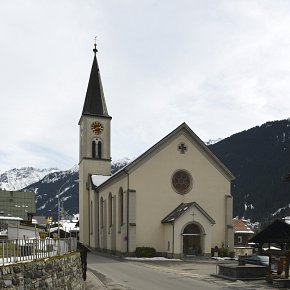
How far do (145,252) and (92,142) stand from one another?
24.5 meters

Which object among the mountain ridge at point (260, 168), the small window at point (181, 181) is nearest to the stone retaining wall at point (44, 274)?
the small window at point (181, 181)

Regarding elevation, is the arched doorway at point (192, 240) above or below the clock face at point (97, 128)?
below

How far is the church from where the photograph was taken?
137 ft

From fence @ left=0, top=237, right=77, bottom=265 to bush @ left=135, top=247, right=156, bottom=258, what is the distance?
2636 cm

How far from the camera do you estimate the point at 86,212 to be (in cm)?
6172

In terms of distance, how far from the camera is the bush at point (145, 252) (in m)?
41.6

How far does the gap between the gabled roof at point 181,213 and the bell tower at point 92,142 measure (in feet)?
68.2

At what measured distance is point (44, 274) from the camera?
12.3m

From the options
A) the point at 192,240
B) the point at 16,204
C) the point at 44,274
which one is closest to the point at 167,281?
the point at 44,274

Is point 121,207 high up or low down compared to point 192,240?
up

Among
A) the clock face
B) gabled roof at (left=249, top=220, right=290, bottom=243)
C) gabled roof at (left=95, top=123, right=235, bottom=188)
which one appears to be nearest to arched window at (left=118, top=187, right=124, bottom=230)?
gabled roof at (left=95, top=123, right=235, bottom=188)

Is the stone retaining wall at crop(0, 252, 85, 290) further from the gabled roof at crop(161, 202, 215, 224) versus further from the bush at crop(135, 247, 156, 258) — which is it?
the bush at crop(135, 247, 156, 258)

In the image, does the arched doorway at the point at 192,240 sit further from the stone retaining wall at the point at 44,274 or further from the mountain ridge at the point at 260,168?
the mountain ridge at the point at 260,168

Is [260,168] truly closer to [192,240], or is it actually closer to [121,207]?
[121,207]
